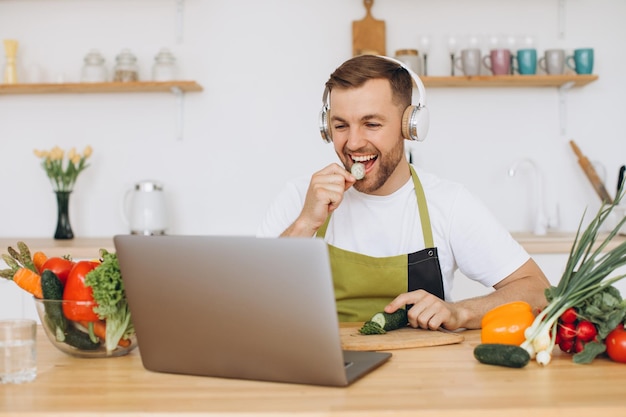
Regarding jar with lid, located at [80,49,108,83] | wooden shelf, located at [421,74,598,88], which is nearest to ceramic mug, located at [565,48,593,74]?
wooden shelf, located at [421,74,598,88]

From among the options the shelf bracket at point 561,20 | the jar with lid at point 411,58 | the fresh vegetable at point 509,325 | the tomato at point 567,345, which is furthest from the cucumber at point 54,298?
the shelf bracket at point 561,20

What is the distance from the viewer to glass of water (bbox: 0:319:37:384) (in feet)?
3.90

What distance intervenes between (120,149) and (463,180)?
1.62m

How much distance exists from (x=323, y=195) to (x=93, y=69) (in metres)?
1.88

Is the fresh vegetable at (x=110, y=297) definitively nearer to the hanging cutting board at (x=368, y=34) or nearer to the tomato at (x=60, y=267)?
the tomato at (x=60, y=267)

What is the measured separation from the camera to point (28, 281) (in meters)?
1.33

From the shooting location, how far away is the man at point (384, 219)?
2031mm

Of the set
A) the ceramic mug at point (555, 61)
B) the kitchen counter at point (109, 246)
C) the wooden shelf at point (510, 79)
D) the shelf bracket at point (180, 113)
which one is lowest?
the kitchen counter at point (109, 246)

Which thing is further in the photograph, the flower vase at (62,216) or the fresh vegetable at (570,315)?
the flower vase at (62,216)

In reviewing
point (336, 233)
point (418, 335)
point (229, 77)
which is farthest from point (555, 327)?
point (229, 77)

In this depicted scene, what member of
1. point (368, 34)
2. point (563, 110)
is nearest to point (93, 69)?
point (368, 34)

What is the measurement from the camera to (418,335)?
1.48m

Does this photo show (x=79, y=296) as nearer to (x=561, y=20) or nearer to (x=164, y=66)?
(x=164, y=66)

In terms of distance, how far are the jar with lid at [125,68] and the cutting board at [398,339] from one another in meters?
2.24
